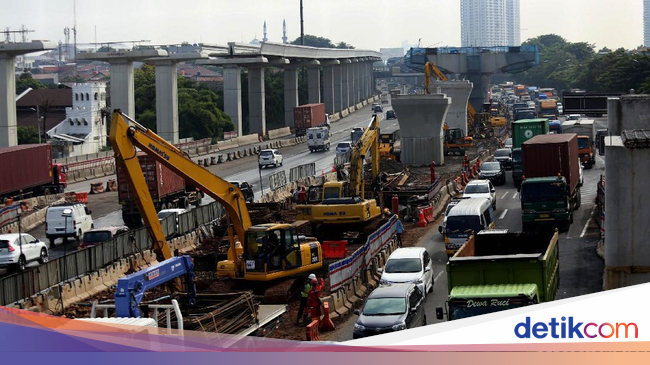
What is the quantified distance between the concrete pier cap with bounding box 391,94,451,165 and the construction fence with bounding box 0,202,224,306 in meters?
30.4

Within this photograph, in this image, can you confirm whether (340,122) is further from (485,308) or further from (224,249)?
(485,308)

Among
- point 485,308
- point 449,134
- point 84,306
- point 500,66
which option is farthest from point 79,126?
point 485,308

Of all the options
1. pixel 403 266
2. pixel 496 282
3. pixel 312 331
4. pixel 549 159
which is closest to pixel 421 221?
pixel 549 159

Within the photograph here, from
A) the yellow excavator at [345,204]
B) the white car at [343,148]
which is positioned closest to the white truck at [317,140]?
the white car at [343,148]

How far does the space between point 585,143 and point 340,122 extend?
77.2 meters

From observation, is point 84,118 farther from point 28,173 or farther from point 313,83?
point 28,173

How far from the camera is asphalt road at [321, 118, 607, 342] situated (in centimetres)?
3106

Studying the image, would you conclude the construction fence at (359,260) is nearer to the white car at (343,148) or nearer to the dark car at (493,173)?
the dark car at (493,173)

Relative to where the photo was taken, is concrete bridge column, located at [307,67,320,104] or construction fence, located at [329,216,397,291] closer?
construction fence, located at [329,216,397,291]

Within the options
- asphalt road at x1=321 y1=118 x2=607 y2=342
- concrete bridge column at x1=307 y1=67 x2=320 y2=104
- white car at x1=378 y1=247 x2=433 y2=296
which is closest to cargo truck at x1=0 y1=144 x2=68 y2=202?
asphalt road at x1=321 y1=118 x2=607 y2=342

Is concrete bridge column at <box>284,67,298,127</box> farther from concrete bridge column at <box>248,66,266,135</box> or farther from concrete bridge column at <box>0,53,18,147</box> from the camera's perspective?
concrete bridge column at <box>0,53,18,147</box>

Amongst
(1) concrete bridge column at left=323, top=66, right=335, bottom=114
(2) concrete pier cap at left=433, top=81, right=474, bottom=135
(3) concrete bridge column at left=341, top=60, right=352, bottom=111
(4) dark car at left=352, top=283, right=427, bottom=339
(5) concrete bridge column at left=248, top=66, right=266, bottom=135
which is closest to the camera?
(4) dark car at left=352, top=283, right=427, bottom=339

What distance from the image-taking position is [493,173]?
6100 centimetres

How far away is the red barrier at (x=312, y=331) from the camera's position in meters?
26.8
